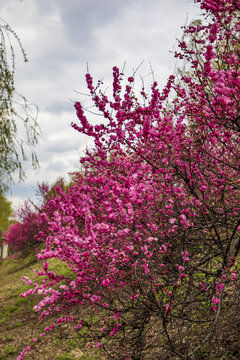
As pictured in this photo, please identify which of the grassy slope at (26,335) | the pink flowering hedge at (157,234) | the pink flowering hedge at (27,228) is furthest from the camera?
the pink flowering hedge at (27,228)

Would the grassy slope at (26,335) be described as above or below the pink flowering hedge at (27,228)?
below

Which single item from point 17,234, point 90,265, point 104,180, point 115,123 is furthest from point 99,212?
point 17,234

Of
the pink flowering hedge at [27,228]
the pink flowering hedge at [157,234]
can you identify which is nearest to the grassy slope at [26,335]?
the pink flowering hedge at [157,234]

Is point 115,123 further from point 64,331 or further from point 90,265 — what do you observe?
point 64,331

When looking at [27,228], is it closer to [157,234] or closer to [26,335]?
[26,335]

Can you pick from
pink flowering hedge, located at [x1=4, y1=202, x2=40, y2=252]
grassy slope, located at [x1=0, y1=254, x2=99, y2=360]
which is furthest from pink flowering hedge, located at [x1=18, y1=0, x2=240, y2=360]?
pink flowering hedge, located at [x1=4, y1=202, x2=40, y2=252]

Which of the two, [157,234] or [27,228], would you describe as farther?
[27,228]

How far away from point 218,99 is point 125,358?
3152mm

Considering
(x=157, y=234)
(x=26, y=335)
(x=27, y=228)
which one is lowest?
(x=26, y=335)

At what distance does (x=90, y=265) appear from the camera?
361cm

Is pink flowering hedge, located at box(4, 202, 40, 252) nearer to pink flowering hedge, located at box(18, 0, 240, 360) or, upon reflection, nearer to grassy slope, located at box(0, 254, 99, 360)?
grassy slope, located at box(0, 254, 99, 360)

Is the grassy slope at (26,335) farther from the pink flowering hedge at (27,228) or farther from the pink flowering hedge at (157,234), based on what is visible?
the pink flowering hedge at (27,228)

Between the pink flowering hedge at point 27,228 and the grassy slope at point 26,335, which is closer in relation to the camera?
the grassy slope at point 26,335

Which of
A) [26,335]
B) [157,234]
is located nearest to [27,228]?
[26,335]
